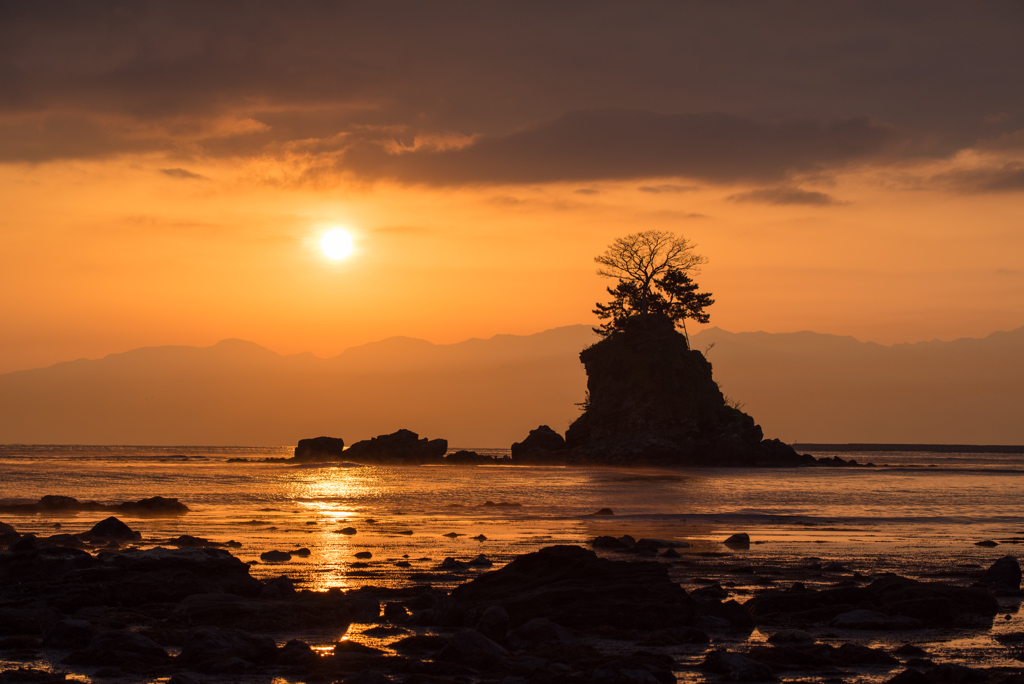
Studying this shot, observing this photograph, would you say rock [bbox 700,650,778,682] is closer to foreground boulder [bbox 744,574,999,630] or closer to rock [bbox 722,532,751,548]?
foreground boulder [bbox 744,574,999,630]

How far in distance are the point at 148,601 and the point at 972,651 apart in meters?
12.6

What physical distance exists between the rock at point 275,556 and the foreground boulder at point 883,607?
11.1 meters

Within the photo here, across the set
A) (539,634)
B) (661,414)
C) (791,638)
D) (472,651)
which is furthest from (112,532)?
(661,414)

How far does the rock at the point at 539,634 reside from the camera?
38.4 feet

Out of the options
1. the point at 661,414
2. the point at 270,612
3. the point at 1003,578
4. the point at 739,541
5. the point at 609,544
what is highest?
the point at 661,414

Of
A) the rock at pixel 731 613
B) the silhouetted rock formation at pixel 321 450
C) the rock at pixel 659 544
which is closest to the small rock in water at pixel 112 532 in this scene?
the rock at pixel 659 544

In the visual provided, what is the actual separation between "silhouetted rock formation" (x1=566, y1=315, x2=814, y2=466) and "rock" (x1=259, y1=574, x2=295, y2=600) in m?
78.0

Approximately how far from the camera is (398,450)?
373ft

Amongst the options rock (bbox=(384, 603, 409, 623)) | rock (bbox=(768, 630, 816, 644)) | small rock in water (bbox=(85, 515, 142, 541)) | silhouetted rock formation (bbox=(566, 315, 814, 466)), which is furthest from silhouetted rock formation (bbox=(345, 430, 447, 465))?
rock (bbox=(768, 630, 816, 644))

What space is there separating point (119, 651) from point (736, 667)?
7.38 m

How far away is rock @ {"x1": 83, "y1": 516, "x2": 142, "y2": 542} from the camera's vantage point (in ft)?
80.1

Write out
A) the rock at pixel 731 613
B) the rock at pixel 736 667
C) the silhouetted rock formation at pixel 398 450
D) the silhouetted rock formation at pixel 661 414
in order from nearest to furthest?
the rock at pixel 736 667
the rock at pixel 731 613
the silhouetted rock formation at pixel 661 414
the silhouetted rock formation at pixel 398 450

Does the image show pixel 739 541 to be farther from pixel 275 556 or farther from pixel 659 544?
pixel 275 556

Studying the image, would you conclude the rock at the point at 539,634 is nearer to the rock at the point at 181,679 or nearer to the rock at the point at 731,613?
the rock at the point at 731,613
